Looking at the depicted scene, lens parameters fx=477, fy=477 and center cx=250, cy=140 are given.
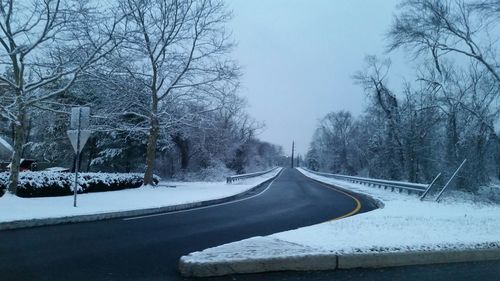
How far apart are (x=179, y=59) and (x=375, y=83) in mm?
25155

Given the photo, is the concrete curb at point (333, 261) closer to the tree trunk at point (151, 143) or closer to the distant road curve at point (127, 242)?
the distant road curve at point (127, 242)

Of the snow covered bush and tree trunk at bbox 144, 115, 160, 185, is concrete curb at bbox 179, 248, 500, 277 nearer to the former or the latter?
tree trunk at bbox 144, 115, 160, 185

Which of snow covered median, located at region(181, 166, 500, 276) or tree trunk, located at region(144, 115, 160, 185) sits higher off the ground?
tree trunk, located at region(144, 115, 160, 185)

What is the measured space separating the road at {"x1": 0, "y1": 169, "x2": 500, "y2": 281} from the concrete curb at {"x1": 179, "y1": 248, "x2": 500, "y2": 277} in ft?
0.64

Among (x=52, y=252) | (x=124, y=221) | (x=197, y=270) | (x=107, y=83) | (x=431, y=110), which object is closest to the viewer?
(x=197, y=270)

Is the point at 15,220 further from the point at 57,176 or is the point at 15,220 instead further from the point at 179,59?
the point at 179,59

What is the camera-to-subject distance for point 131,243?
9.20 meters

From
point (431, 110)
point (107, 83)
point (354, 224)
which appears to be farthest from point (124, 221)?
point (431, 110)

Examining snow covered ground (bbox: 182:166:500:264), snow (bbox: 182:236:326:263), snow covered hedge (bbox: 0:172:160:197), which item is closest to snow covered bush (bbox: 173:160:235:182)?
snow covered hedge (bbox: 0:172:160:197)

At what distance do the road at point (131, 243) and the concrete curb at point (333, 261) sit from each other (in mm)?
196

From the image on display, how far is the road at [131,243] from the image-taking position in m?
6.71

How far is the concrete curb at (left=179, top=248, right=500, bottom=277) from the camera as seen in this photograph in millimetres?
6598

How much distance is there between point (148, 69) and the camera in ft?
86.6

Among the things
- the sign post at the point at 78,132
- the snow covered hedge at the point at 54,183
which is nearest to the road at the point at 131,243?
the sign post at the point at 78,132
